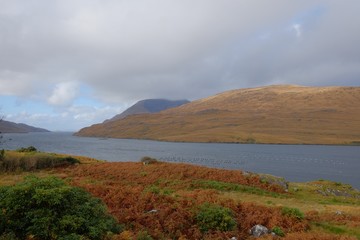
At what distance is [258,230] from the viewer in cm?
1505

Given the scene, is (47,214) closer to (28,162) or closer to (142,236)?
(142,236)

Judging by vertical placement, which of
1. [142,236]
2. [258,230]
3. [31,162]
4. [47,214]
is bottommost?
[258,230]

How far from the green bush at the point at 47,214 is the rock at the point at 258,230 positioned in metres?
6.49

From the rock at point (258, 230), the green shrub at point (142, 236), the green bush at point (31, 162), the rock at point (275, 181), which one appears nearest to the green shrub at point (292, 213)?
the rock at point (258, 230)

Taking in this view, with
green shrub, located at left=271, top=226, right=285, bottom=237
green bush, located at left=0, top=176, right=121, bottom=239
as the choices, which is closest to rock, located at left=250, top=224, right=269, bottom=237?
green shrub, located at left=271, top=226, right=285, bottom=237

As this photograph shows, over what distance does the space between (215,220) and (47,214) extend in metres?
7.43

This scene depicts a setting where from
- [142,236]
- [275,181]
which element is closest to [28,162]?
[275,181]

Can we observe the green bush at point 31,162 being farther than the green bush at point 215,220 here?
Yes

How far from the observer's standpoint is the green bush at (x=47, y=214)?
1095 centimetres

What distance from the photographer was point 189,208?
16547mm

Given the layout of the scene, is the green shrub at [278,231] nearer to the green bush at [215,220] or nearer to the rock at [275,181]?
the green bush at [215,220]

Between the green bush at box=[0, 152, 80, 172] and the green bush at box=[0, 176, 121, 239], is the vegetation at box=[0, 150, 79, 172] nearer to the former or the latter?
the green bush at box=[0, 152, 80, 172]

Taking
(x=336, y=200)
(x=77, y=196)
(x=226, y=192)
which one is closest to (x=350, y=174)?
(x=336, y=200)

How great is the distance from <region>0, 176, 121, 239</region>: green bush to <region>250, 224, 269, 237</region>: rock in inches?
256
